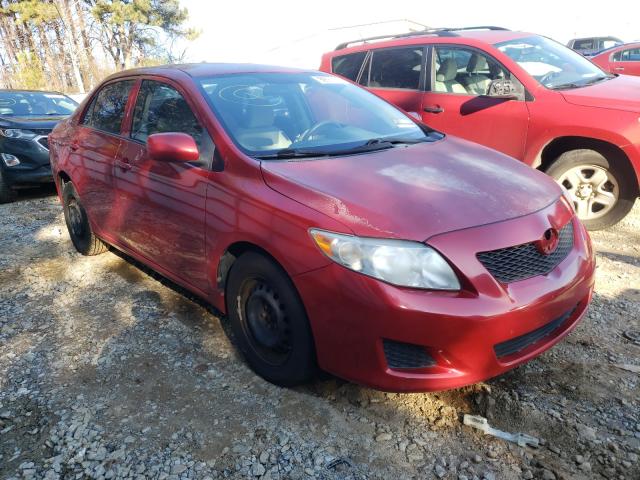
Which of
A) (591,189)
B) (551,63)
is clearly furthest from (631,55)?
(591,189)

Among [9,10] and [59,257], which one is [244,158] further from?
[9,10]

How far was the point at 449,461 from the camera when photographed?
203cm

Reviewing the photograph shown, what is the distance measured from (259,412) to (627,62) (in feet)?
40.9

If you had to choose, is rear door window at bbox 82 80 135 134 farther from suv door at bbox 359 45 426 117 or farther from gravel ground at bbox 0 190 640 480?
suv door at bbox 359 45 426 117

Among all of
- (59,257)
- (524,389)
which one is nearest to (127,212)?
(59,257)

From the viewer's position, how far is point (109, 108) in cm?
374

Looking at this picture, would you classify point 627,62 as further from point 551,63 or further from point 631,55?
point 551,63

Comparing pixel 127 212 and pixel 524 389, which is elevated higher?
pixel 127 212

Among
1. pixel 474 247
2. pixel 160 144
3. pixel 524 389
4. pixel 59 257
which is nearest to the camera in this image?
pixel 474 247

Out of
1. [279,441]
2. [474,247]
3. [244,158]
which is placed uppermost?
[244,158]

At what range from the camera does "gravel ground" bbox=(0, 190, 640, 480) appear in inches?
80.0

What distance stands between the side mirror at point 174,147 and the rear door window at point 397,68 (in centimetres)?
343

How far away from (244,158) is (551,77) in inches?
139

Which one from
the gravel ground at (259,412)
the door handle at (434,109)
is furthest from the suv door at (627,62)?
the gravel ground at (259,412)
